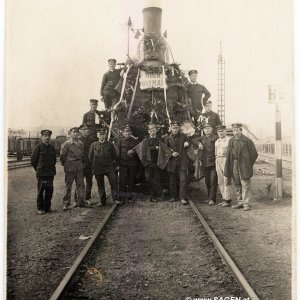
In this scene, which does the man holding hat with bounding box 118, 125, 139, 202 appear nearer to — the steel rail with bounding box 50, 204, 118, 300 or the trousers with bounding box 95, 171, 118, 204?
the trousers with bounding box 95, 171, 118, 204

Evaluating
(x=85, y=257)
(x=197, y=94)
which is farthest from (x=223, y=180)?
(x=85, y=257)

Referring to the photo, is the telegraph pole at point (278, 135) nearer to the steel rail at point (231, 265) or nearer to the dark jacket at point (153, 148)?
the steel rail at point (231, 265)

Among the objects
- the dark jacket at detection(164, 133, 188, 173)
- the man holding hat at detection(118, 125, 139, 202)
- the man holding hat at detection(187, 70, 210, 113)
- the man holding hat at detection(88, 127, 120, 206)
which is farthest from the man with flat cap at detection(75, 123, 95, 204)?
the man holding hat at detection(187, 70, 210, 113)

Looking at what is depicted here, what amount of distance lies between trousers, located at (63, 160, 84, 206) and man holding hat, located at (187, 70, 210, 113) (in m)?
2.48

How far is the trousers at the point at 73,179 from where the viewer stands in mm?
5413

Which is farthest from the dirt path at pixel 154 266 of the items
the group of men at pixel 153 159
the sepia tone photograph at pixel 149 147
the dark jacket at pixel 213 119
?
the dark jacket at pixel 213 119

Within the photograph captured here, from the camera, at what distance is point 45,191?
16.4ft

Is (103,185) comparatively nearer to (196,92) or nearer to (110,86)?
(110,86)

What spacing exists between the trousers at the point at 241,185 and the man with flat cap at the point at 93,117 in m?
2.37

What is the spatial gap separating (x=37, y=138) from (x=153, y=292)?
270cm

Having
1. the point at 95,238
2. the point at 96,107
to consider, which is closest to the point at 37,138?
the point at 96,107

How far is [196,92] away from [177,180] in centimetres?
166

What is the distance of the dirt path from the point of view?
3072 millimetres

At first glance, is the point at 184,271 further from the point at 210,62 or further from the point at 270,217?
the point at 210,62
